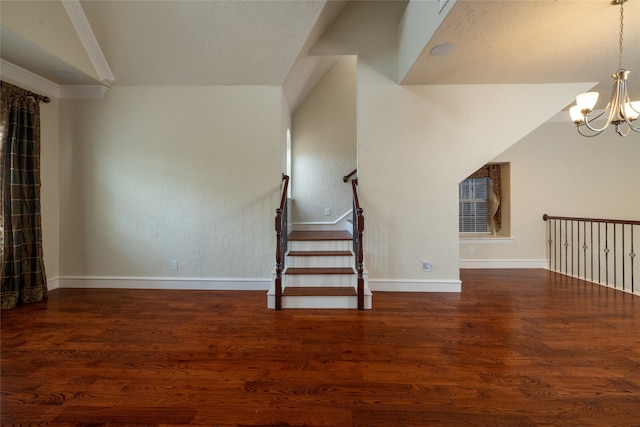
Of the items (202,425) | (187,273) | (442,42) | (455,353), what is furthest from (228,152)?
(455,353)

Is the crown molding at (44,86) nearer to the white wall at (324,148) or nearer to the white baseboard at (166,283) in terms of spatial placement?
the white baseboard at (166,283)

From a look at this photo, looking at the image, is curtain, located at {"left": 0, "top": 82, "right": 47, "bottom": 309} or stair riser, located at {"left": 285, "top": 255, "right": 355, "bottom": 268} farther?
stair riser, located at {"left": 285, "top": 255, "right": 355, "bottom": 268}

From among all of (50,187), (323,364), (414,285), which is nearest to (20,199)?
(50,187)

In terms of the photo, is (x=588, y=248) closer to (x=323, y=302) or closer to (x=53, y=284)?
(x=323, y=302)

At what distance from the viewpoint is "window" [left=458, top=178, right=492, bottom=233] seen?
505 centimetres

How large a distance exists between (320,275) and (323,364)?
4.15ft

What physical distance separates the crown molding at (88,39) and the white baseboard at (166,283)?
259 cm

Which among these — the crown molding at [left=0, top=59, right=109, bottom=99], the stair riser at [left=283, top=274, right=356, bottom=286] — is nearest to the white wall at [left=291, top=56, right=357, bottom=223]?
the stair riser at [left=283, top=274, right=356, bottom=286]

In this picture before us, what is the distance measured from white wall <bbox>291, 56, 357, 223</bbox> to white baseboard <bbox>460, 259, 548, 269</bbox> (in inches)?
92.5

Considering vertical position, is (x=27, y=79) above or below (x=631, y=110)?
above

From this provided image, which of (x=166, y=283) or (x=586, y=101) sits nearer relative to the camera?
(x=586, y=101)

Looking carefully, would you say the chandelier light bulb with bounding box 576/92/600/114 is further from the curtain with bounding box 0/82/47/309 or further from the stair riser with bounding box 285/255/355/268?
the curtain with bounding box 0/82/47/309

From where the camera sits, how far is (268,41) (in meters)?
3.10

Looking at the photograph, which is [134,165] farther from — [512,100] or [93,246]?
[512,100]
